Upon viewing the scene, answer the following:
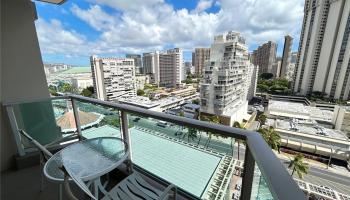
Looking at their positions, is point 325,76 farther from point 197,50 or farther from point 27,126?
point 27,126

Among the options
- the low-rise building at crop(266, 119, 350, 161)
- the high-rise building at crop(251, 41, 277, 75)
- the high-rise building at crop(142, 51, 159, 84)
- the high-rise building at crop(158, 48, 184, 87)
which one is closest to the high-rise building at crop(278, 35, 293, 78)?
the high-rise building at crop(251, 41, 277, 75)

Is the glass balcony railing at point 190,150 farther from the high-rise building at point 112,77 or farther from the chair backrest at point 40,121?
the high-rise building at point 112,77

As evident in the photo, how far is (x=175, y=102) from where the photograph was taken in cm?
2648

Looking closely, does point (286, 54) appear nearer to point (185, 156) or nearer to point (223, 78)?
point (223, 78)

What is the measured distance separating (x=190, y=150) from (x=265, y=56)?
56687 millimetres

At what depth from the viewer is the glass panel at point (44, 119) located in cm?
235

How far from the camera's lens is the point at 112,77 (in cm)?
3006

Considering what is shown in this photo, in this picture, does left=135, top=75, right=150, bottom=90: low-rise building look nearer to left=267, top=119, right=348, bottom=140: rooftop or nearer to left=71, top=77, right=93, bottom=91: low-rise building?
left=71, top=77, right=93, bottom=91: low-rise building

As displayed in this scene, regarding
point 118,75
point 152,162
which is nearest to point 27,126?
point 152,162

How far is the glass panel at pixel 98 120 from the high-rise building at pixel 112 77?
29062 millimetres

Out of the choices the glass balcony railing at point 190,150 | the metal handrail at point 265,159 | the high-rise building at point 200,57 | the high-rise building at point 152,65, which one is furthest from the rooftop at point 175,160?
the high-rise building at point 200,57

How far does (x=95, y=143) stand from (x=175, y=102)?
24.8 m

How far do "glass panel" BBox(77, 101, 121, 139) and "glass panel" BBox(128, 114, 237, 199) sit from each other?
0.87 feet

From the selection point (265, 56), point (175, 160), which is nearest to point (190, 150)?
point (175, 160)
